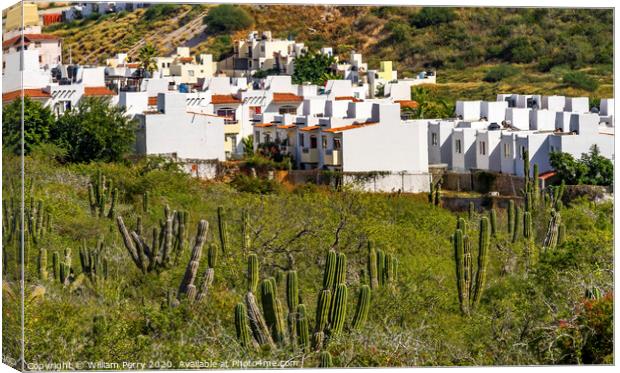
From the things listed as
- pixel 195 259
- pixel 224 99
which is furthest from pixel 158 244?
pixel 224 99

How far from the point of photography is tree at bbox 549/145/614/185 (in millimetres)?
23500

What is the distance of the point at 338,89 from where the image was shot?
35375 millimetres

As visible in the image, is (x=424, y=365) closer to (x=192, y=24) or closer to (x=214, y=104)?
(x=214, y=104)

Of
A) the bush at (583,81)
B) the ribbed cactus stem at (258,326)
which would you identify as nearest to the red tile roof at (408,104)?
the bush at (583,81)

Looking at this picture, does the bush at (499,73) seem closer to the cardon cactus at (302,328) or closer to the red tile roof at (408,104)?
the red tile roof at (408,104)

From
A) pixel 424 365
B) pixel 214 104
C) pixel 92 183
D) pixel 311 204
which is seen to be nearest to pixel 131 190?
pixel 92 183

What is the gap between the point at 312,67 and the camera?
42375 mm

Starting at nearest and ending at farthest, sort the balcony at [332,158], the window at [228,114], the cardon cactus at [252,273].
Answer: the cardon cactus at [252,273], the balcony at [332,158], the window at [228,114]

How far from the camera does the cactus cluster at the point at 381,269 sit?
21547 mm

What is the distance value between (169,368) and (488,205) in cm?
679

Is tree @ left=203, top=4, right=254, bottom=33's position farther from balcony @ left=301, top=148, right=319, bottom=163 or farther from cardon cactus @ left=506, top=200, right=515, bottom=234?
cardon cactus @ left=506, top=200, right=515, bottom=234

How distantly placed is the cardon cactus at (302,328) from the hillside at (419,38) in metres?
10.8

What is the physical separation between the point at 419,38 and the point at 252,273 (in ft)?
65.4

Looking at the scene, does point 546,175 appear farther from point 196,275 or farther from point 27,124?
point 27,124
